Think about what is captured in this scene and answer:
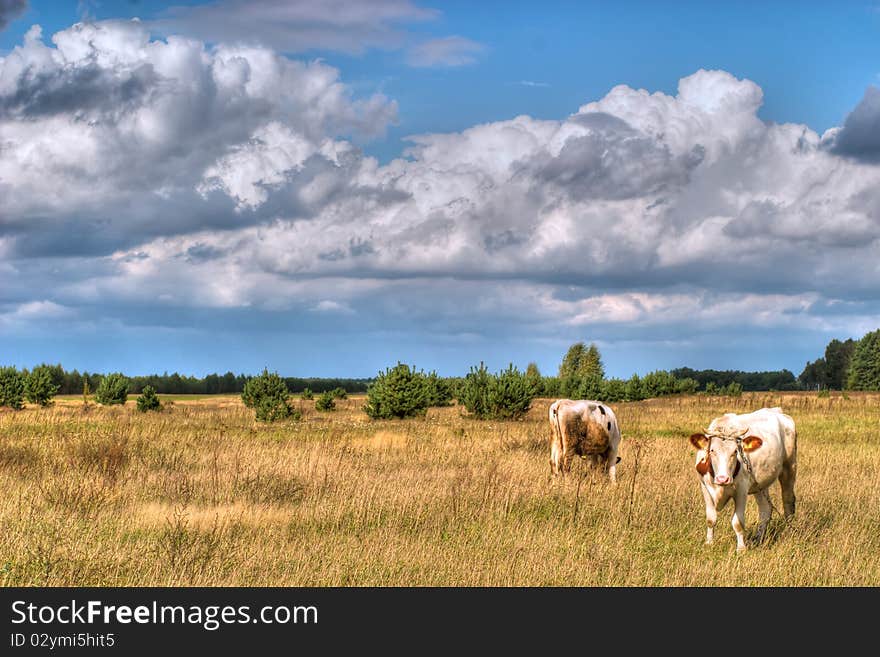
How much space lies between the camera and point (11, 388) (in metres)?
56.0

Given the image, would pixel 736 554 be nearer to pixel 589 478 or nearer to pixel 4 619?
pixel 589 478

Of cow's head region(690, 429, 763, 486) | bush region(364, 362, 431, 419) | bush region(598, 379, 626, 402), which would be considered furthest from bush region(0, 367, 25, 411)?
cow's head region(690, 429, 763, 486)

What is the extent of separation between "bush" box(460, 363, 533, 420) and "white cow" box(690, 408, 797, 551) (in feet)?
74.9

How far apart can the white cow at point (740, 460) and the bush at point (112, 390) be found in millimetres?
56762

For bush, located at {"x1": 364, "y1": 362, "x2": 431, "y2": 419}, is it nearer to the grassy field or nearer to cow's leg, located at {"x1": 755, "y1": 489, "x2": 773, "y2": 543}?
the grassy field

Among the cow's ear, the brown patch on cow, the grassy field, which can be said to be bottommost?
the grassy field

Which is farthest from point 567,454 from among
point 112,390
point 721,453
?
point 112,390

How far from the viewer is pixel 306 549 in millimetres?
9375

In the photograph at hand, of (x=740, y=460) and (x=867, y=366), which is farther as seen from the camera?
(x=867, y=366)

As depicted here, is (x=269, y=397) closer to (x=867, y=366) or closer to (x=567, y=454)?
(x=567, y=454)

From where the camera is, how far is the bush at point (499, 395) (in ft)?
111

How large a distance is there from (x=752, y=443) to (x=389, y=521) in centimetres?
461

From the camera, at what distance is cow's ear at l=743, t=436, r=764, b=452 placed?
9594 mm

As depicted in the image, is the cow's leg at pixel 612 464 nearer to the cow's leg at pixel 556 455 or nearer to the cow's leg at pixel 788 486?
the cow's leg at pixel 556 455
